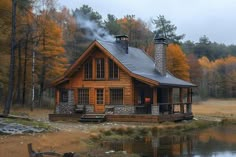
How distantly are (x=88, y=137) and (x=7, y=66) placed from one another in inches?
838

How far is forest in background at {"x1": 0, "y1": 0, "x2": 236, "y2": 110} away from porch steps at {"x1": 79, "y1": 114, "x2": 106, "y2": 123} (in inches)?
281

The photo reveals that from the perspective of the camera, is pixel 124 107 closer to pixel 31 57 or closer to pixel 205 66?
pixel 31 57

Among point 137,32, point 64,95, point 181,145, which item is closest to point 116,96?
point 64,95

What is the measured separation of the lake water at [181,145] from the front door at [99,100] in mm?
8411

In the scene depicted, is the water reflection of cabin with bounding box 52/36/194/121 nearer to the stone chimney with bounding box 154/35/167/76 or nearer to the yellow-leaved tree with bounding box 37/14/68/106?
the stone chimney with bounding box 154/35/167/76

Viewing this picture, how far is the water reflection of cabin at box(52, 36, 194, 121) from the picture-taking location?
3494 cm

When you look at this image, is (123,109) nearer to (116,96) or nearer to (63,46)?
(116,96)

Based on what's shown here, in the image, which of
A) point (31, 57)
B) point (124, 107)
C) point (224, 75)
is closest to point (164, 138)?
point (124, 107)

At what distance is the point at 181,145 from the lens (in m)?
24.0

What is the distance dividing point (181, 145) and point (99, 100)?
13.2 meters

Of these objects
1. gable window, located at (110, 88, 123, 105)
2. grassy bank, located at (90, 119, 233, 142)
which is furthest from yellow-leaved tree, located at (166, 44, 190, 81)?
grassy bank, located at (90, 119, 233, 142)

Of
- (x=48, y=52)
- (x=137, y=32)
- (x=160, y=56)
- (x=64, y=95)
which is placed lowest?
(x=64, y=95)

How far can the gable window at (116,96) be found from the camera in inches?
1401

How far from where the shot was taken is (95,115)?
114ft
